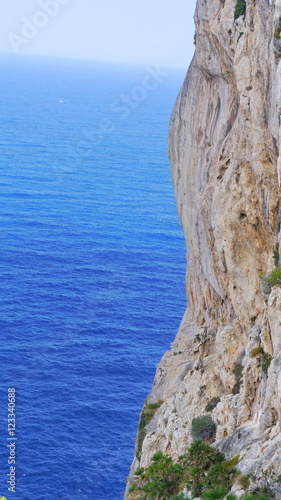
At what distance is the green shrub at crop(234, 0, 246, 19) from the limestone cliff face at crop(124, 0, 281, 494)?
1.46 feet

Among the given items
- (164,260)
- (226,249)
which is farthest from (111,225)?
(226,249)

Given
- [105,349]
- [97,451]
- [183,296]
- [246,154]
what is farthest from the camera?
[183,296]

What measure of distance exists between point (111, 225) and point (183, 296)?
29.3m

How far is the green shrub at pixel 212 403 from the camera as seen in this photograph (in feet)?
127

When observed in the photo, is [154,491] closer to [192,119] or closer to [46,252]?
[192,119]

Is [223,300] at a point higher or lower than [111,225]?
lower

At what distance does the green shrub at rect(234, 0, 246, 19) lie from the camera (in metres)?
36.5

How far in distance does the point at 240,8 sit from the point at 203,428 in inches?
802

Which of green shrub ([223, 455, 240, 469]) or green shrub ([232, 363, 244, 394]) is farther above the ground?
green shrub ([232, 363, 244, 394])

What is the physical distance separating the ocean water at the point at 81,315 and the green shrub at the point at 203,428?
23.7 metres

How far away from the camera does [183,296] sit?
9256cm

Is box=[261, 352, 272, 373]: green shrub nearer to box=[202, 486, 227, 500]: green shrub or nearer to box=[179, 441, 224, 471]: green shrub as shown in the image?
box=[179, 441, 224, 471]: green shrub

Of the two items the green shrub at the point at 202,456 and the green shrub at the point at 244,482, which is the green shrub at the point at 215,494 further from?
the green shrub at the point at 202,456

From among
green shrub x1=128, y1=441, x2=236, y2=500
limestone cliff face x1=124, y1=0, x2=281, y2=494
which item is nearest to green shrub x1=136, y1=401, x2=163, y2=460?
limestone cliff face x1=124, y1=0, x2=281, y2=494
